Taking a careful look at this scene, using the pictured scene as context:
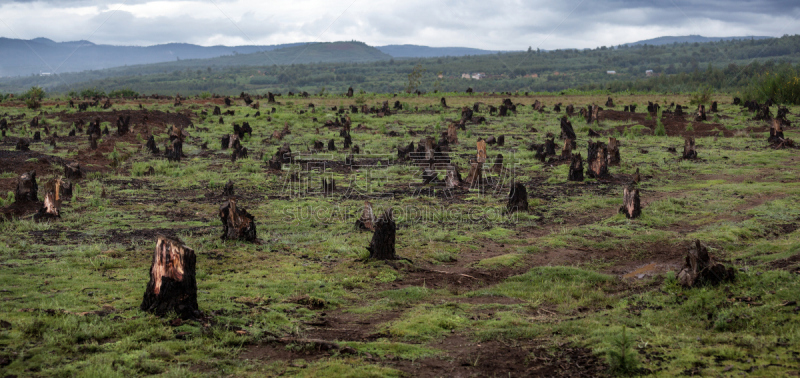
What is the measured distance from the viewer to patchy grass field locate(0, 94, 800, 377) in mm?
6012

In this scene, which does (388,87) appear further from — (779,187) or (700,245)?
(700,245)

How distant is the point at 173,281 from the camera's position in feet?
23.4

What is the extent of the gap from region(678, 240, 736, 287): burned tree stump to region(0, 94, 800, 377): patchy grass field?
0.21 m

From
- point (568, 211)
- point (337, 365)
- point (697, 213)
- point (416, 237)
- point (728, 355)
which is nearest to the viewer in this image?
point (728, 355)

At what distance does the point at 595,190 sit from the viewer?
1709 centimetres

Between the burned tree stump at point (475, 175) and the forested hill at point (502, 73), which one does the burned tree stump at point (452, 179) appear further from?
the forested hill at point (502, 73)

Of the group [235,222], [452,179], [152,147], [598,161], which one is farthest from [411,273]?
[152,147]

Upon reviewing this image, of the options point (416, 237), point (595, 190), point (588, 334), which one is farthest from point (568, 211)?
point (588, 334)

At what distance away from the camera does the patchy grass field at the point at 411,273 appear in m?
6.01

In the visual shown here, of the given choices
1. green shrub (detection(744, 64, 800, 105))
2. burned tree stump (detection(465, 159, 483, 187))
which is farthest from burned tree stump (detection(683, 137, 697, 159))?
green shrub (detection(744, 64, 800, 105))

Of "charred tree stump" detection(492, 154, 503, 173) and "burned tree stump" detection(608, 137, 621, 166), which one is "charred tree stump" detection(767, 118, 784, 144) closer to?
"burned tree stump" detection(608, 137, 621, 166)

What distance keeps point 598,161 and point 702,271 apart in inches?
436

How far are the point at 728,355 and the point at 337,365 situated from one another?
3.55 meters

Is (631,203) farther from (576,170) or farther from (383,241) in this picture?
(383,241)
